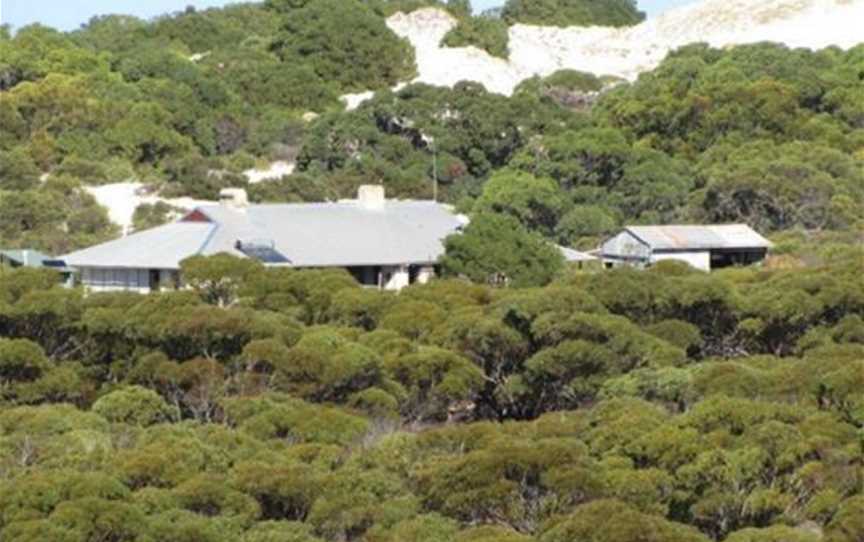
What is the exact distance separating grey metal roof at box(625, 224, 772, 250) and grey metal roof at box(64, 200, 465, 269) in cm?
404

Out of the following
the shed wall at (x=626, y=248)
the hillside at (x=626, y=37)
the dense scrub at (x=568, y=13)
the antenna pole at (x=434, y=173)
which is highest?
the dense scrub at (x=568, y=13)

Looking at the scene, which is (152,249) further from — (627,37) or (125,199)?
(627,37)

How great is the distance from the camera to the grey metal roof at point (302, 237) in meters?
36.5

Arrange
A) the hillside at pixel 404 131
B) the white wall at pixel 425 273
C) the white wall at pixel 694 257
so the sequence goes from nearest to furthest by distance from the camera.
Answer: the white wall at pixel 425 273 → the white wall at pixel 694 257 → the hillside at pixel 404 131

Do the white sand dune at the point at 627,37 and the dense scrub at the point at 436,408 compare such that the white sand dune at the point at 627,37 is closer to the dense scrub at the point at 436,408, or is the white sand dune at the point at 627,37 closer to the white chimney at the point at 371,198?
the white chimney at the point at 371,198

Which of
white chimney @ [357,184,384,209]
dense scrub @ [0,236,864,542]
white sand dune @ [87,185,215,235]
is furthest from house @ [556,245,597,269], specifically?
white sand dune @ [87,185,215,235]

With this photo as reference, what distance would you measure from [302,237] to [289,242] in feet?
1.54

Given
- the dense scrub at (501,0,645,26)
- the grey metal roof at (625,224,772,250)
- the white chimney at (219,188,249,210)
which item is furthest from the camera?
the dense scrub at (501,0,645,26)

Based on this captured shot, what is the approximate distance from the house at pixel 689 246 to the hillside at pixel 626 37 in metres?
33.1

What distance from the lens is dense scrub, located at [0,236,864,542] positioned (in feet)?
62.4

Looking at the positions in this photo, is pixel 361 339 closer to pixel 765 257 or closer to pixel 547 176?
pixel 765 257

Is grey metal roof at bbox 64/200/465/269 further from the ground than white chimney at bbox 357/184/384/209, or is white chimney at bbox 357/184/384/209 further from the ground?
white chimney at bbox 357/184/384/209

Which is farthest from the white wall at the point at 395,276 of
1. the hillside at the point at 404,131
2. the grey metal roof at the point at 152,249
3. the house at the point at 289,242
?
the hillside at the point at 404,131

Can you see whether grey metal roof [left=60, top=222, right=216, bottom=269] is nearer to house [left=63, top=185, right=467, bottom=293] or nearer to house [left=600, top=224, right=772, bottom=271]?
house [left=63, top=185, right=467, bottom=293]
